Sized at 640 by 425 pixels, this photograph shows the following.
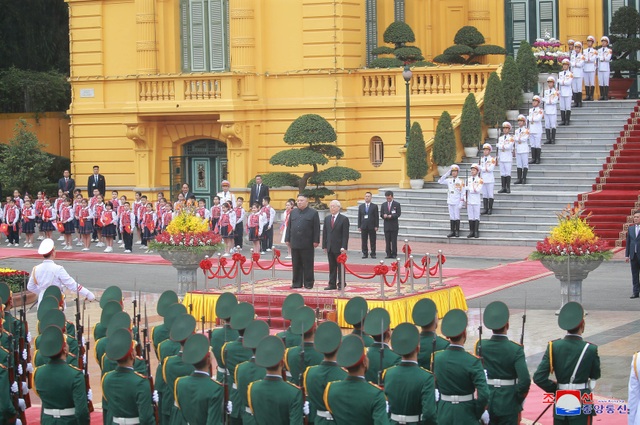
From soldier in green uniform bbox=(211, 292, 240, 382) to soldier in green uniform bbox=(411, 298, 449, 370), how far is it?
205cm

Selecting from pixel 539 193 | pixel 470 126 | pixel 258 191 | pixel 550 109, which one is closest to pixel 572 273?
pixel 539 193

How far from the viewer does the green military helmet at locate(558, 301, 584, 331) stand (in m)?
13.0

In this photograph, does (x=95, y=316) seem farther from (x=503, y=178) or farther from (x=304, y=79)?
(x=304, y=79)

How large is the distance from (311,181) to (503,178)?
18.7 ft

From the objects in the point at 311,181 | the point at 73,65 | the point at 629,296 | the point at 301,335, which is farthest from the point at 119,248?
the point at 301,335

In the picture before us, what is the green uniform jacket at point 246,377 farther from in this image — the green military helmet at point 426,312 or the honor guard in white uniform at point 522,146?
the honor guard in white uniform at point 522,146

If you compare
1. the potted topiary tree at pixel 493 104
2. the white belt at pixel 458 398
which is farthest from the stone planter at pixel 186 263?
the potted topiary tree at pixel 493 104

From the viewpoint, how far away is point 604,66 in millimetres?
36375

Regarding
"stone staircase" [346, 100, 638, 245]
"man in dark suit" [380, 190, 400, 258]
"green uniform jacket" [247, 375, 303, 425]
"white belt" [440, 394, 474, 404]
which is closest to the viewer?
"green uniform jacket" [247, 375, 303, 425]

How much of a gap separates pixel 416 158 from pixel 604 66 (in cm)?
580

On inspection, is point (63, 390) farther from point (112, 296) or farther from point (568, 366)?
point (568, 366)

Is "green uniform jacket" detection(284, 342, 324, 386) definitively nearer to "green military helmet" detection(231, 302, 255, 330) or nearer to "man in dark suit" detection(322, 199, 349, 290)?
"green military helmet" detection(231, 302, 255, 330)

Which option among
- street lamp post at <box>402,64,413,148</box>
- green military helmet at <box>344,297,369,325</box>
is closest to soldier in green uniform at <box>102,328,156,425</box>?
green military helmet at <box>344,297,369,325</box>

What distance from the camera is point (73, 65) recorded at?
41656mm
